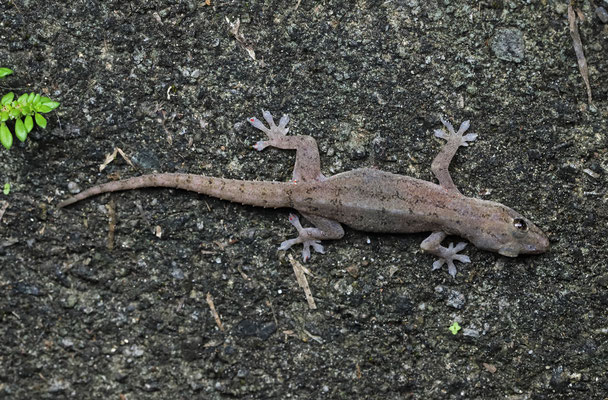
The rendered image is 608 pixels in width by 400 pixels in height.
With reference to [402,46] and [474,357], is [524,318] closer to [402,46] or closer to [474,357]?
[474,357]

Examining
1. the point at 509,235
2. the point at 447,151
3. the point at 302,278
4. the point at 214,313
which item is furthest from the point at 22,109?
the point at 509,235

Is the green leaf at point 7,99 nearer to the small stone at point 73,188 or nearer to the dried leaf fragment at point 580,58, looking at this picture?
the small stone at point 73,188

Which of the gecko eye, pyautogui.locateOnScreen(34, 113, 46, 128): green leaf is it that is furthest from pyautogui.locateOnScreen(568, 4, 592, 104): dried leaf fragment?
pyautogui.locateOnScreen(34, 113, 46, 128): green leaf

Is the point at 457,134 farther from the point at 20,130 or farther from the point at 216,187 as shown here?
the point at 20,130

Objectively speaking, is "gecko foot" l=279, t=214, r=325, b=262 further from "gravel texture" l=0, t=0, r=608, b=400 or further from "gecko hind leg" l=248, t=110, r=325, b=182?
"gecko hind leg" l=248, t=110, r=325, b=182

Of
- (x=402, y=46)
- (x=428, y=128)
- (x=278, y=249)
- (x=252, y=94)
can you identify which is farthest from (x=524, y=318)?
(x=252, y=94)
